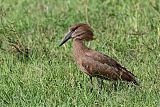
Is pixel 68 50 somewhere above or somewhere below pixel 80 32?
below

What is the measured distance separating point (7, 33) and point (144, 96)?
3.01 m

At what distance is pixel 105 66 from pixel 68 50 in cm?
169

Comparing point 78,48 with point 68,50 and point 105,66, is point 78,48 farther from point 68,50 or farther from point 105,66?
point 68,50

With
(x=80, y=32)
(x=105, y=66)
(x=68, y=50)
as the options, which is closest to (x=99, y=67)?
(x=105, y=66)

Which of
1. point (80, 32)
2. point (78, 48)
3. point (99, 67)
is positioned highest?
point (80, 32)

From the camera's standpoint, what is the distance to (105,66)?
7914 mm

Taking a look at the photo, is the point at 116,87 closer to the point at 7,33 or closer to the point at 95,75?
the point at 95,75

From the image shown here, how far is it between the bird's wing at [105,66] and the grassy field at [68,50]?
0.43 ft

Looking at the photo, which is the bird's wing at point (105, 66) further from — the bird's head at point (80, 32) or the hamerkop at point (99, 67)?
the bird's head at point (80, 32)

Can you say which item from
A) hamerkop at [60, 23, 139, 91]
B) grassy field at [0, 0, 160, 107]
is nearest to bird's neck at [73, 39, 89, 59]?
hamerkop at [60, 23, 139, 91]

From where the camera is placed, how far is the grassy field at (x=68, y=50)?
7.27 m

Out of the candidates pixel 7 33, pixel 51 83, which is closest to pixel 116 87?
pixel 51 83

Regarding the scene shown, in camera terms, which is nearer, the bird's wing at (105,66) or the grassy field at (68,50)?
the grassy field at (68,50)

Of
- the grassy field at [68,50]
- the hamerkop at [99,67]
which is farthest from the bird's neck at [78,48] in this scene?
the grassy field at [68,50]
